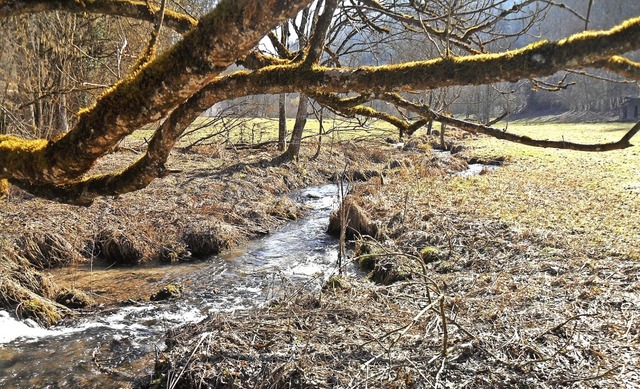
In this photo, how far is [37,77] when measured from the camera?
10.0m

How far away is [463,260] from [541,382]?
3762 mm

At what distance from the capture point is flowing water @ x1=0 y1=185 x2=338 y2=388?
199 inches

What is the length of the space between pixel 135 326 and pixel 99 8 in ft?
12.2

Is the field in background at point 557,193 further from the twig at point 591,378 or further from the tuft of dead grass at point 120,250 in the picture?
the twig at point 591,378

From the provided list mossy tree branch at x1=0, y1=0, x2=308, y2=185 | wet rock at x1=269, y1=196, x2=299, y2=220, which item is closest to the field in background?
wet rock at x1=269, y1=196, x2=299, y2=220

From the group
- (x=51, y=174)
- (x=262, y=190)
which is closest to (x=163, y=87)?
(x=51, y=174)

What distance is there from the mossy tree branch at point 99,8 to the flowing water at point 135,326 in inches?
110

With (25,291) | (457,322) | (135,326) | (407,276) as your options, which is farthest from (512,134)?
(25,291)

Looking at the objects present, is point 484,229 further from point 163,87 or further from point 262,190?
point 163,87

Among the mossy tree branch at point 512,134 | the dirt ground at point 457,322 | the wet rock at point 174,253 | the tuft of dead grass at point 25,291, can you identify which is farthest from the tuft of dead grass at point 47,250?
the mossy tree branch at point 512,134

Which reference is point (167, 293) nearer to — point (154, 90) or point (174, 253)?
point (174, 253)

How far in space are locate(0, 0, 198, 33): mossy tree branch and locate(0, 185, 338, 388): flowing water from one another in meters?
2.78

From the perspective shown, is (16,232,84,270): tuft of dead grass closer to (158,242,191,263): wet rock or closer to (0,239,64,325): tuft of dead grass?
(0,239,64,325): tuft of dead grass

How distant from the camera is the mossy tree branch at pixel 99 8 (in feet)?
11.7
